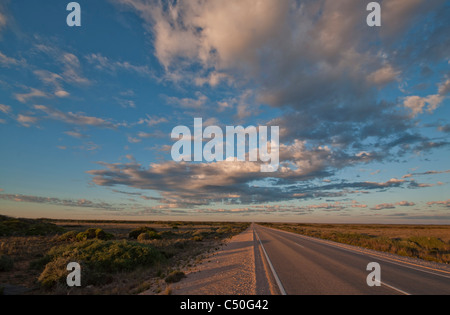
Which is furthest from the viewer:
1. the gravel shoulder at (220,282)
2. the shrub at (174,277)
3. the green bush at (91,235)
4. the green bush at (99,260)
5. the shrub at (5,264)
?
the green bush at (91,235)

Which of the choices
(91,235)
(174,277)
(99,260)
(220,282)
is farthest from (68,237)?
(220,282)

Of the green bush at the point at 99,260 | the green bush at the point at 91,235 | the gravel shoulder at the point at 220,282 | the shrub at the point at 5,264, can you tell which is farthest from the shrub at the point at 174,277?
the green bush at the point at 91,235

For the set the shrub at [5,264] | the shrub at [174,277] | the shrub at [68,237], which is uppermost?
the shrub at [174,277]

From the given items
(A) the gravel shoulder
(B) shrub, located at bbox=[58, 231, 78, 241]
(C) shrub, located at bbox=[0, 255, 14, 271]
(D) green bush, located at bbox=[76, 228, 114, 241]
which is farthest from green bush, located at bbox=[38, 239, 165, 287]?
(B) shrub, located at bbox=[58, 231, 78, 241]

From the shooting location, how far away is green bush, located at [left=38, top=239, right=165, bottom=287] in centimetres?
1021

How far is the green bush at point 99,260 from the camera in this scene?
10.2 metres

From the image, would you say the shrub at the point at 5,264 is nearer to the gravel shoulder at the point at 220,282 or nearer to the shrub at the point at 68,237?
the gravel shoulder at the point at 220,282

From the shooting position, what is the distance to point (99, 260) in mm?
12312

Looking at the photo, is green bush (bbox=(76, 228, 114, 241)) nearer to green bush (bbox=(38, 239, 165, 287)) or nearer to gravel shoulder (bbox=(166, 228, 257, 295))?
green bush (bbox=(38, 239, 165, 287))

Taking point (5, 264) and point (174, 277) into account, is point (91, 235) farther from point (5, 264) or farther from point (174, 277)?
point (174, 277)
